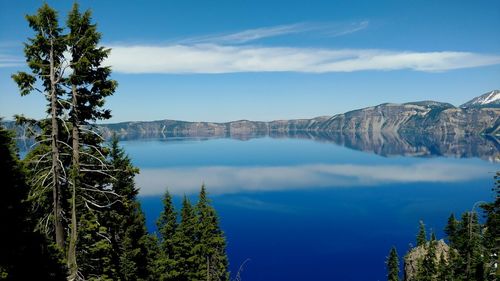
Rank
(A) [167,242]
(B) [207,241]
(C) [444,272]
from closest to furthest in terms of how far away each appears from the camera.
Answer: (B) [207,241]
(A) [167,242]
(C) [444,272]

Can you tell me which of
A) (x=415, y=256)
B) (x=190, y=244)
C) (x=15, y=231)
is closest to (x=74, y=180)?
(x=15, y=231)

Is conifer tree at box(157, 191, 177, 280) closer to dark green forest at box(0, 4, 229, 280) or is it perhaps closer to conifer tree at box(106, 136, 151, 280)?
conifer tree at box(106, 136, 151, 280)

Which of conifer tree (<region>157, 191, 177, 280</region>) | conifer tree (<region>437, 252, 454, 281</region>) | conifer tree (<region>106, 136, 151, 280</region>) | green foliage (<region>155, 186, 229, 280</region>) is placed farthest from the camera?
conifer tree (<region>437, 252, 454, 281</region>)

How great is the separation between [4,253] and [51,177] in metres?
4.30

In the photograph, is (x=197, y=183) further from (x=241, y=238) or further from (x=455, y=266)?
(x=455, y=266)

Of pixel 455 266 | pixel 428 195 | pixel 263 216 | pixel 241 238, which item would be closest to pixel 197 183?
pixel 263 216

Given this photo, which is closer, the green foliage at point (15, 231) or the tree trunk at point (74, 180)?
the green foliage at point (15, 231)

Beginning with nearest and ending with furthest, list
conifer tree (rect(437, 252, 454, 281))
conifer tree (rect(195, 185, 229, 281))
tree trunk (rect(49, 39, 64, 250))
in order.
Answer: tree trunk (rect(49, 39, 64, 250))
conifer tree (rect(195, 185, 229, 281))
conifer tree (rect(437, 252, 454, 281))

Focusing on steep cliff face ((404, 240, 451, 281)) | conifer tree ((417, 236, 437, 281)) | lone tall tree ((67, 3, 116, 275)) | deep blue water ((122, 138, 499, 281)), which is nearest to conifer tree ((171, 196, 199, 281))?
lone tall tree ((67, 3, 116, 275))

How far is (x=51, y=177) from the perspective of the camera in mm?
14773

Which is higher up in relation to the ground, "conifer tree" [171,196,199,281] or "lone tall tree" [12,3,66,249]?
"lone tall tree" [12,3,66,249]

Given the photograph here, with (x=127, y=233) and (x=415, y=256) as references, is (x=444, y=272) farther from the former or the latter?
(x=127, y=233)

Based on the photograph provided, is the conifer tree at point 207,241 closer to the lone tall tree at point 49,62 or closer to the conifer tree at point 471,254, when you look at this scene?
the lone tall tree at point 49,62

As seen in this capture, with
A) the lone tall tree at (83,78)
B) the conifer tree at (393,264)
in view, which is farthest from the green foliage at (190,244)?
the conifer tree at (393,264)
